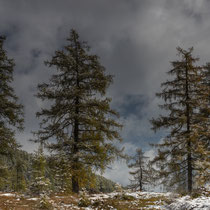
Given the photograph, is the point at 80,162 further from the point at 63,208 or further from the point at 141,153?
the point at 141,153

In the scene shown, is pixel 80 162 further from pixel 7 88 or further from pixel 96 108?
pixel 7 88

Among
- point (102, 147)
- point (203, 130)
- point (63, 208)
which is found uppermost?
point (203, 130)

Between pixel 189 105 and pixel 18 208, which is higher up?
pixel 189 105

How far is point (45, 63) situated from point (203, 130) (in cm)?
1327

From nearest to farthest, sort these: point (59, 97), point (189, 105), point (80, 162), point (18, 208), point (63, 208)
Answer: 1. point (18, 208)
2. point (63, 208)
3. point (80, 162)
4. point (59, 97)
5. point (189, 105)

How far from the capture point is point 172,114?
606 inches

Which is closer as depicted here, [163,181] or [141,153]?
[163,181]

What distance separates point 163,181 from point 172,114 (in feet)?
Result: 17.7

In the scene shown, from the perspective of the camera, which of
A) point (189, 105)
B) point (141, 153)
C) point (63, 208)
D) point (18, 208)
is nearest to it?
point (18, 208)

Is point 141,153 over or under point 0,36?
under

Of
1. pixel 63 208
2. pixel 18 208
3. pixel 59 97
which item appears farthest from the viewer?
pixel 59 97

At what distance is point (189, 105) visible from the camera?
14828 mm

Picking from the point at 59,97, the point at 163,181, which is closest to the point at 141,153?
the point at 163,181

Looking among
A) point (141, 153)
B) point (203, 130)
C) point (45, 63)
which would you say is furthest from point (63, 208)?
point (141, 153)
